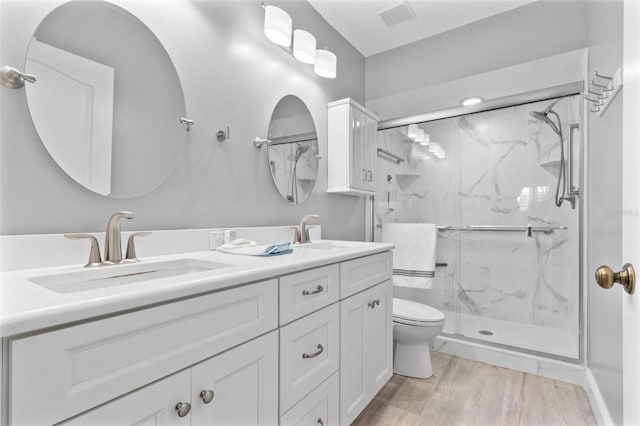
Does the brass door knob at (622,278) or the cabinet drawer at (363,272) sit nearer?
the brass door knob at (622,278)

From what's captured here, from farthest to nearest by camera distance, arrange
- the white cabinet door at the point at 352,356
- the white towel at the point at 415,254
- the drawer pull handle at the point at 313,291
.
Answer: the white towel at the point at 415,254, the white cabinet door at the point at 352,356, the drawer pull handle at the point at 313,291

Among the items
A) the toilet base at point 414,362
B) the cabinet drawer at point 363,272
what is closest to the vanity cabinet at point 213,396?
the cabinet drawer at point 363,272

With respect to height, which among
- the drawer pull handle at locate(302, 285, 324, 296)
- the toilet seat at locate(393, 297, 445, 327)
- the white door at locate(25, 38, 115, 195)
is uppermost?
the white door at locate(25, 38, 115, 195)

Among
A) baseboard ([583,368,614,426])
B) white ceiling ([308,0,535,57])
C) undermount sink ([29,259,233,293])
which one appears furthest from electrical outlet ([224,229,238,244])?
baseboard ([583,368,614,426])

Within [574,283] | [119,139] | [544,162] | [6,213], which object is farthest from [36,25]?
[574,283]

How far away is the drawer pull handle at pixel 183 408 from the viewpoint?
0.72 m

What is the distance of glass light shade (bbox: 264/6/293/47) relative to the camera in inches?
64.2

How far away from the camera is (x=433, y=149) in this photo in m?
2.95

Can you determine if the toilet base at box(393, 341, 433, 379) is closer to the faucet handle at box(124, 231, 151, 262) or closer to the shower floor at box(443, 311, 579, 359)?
the shower floor at box(443, 311, 579, 359)

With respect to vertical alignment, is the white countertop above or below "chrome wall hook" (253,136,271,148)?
below

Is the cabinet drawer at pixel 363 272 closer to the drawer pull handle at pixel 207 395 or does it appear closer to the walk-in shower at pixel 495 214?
the drawer pull handle at pixel 207 395

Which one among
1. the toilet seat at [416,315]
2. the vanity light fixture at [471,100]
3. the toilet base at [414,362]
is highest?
the vanity light fixture at [471,100]

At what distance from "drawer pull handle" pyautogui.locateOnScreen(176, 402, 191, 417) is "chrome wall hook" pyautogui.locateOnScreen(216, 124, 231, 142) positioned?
3.71 feet

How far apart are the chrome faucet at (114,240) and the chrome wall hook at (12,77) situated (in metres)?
0.45
